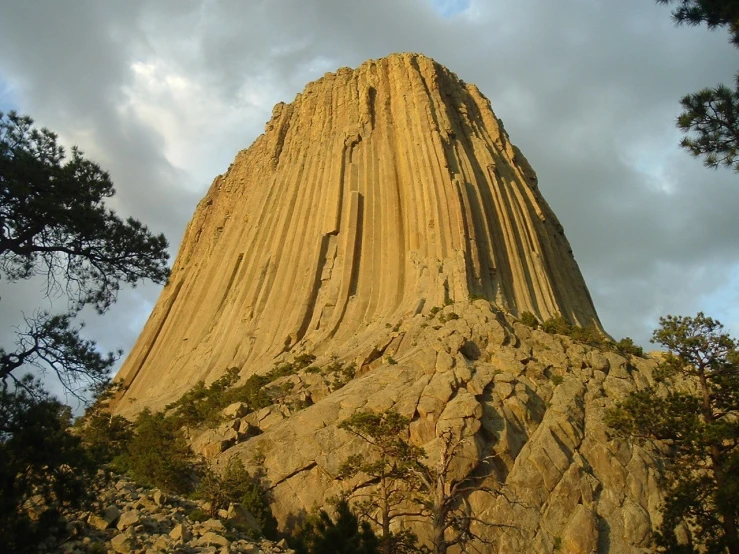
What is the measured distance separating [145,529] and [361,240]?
30.0 metres

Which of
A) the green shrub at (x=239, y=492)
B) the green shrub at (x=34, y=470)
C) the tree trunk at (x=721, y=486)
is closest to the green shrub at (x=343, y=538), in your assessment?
the green shrub at (x=239, y=492)

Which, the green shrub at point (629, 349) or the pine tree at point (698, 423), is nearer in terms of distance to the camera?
the pine tree at point (698, 423)

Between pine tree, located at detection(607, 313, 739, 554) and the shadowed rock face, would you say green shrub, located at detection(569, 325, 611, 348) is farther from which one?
pine tree, located at detection(607, 313, 739, 554)

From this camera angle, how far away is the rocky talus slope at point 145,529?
11.8 meters

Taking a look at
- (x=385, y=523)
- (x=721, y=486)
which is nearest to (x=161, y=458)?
(x=385, y=523)

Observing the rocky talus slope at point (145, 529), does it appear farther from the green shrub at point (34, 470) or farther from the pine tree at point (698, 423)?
the pine tree at point (698, 423)

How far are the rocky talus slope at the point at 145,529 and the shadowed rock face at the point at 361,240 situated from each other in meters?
15.8

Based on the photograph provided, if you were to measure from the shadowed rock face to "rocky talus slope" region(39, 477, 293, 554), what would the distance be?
15.8 metres

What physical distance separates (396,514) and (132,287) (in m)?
11.1

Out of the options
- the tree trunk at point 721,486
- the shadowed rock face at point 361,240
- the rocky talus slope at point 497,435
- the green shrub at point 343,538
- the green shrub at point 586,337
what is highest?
the shadowed rock face at point 361,240

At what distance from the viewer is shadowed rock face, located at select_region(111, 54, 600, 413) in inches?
1535

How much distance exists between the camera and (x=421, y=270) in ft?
130

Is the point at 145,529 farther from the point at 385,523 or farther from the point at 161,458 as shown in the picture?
the point at 161,458

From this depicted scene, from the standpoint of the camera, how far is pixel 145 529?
551 inches
